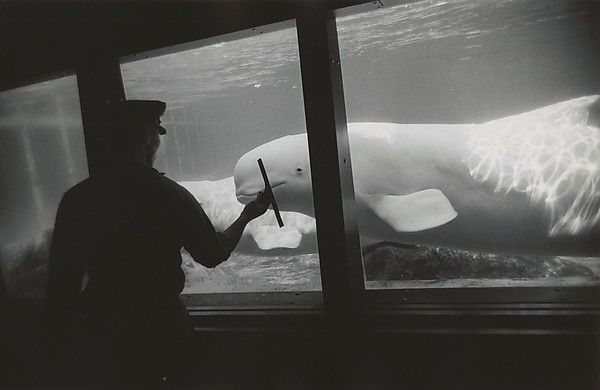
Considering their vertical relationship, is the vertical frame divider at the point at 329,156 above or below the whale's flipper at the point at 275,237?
above

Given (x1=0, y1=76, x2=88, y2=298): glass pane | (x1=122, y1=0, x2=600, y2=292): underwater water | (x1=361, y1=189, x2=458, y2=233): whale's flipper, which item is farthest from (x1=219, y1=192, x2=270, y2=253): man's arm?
(x1=361, y1=189, x2=458, y2=233): whale's flipper

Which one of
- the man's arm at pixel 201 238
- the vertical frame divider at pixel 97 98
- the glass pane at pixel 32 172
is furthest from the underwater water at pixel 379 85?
the man's arm at pixel 201 238

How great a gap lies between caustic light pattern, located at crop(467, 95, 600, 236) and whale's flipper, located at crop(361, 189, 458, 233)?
533mm

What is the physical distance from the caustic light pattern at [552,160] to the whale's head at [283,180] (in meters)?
1.63

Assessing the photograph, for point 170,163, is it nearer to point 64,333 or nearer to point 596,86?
point 64,333

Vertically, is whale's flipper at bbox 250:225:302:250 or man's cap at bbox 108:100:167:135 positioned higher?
man's cap at bbox 108:100:167:135

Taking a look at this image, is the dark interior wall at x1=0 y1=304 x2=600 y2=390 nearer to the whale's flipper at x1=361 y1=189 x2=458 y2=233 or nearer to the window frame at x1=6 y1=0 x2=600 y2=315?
the window frame at x1=6 y1=0 x2=600 y2=315

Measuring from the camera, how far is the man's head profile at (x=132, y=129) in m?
1.91

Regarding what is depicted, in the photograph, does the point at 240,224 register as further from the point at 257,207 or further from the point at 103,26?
the point at 103,26

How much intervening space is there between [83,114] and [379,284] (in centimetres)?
226

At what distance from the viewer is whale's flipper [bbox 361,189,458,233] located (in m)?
4.02

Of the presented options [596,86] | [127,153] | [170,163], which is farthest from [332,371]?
[170,163]

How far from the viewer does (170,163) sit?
4.52 metres

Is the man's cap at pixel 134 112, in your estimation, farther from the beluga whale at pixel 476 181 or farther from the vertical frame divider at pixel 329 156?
the beluga whale at pixel 476 181
